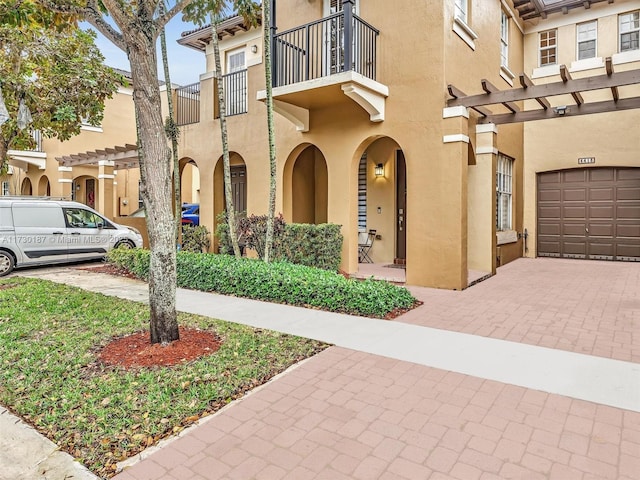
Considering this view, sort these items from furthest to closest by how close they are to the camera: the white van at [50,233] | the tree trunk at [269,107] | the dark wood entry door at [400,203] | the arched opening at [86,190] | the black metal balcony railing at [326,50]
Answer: the arched opening at [86,190], the dark wood entry door at [400,203], the white van at [50,233], the black metal balcony railing at [326,50], the tree trunk at [269,107]

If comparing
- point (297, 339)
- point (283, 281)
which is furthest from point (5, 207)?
point (297, 339)

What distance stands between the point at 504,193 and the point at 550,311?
21.2 ft

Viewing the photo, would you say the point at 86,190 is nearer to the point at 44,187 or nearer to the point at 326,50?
the point at 44,187

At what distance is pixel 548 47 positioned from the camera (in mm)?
13656

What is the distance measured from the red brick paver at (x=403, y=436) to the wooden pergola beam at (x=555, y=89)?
19.5 feet

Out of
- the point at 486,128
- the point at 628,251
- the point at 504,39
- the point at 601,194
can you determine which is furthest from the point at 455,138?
the point at 628,251

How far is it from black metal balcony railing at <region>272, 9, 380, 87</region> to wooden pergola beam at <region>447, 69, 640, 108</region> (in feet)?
6.89

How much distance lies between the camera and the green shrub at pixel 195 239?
12211mm

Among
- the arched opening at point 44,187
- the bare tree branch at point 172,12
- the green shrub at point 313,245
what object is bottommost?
the green shrub at point 313,245

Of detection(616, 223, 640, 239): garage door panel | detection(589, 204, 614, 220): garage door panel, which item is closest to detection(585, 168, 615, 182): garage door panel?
detection(589, 204, 614, 220): garage door panel

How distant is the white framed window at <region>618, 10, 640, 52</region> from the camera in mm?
12328

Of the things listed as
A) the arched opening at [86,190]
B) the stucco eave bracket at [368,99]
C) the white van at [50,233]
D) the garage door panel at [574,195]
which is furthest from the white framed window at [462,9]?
the arched opening at [86,190]

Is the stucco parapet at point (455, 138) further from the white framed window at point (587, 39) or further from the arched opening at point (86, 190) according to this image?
the arched opening at point (86, 190)

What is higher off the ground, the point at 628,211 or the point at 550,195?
the point at 550,195
